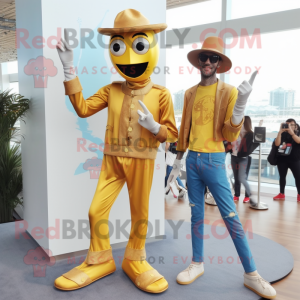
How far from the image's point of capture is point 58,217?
274 cm

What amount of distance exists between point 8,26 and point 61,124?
19.4ft

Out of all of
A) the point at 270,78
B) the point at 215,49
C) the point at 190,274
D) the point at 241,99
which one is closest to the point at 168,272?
the point at 190,274

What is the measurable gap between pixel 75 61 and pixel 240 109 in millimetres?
1426

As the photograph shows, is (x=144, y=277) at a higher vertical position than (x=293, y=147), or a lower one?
lower

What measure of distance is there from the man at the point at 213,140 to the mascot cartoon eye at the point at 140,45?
1.10ft

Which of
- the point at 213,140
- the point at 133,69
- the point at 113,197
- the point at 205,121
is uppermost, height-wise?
the point at 133,69

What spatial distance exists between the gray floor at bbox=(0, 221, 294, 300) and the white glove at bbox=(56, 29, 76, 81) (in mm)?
1447

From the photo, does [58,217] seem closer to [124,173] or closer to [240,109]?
[124,173]

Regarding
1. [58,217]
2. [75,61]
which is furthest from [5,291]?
[75,61]

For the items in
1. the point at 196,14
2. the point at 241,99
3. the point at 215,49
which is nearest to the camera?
the point at 241,99

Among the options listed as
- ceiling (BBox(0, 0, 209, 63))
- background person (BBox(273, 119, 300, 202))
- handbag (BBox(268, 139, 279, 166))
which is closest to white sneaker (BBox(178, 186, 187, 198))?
handbag (BBox(268, 139, 279, 166))

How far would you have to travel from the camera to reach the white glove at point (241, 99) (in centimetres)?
197

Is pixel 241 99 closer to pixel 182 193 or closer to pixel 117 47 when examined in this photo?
pixel 117 47

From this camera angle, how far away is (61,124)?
2691mm
